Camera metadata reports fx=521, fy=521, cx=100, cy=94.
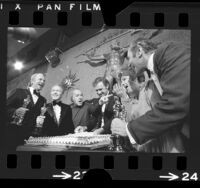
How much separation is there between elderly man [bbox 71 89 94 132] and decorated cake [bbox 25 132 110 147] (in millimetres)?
84

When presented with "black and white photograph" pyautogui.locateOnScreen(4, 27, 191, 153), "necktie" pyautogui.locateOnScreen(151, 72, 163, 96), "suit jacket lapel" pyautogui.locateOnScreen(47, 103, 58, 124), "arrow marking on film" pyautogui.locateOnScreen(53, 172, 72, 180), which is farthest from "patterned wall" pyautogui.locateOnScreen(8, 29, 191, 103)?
Result: "arrow marking on film" pyautogui.locateOnScreen(53, 172, 72, 180)

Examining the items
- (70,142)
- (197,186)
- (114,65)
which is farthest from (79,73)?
(197,186)

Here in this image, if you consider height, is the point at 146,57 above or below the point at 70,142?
above

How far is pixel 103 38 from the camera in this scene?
12.3 feet

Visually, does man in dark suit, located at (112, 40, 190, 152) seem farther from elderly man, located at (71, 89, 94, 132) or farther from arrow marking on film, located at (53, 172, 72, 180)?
arrow marking on film, located at (53, 172, 72, 180)

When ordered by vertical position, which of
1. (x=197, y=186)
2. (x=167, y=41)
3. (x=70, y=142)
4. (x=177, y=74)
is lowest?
(x=197, y=186)

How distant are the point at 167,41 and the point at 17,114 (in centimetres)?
120

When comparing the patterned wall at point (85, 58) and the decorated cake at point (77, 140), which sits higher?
the patterned wall at point (85, 58)

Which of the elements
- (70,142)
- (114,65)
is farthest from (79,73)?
(70,142)

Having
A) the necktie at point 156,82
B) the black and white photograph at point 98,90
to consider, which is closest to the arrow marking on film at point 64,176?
the black and white photograph at point 98,90

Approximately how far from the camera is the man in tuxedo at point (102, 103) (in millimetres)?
3752

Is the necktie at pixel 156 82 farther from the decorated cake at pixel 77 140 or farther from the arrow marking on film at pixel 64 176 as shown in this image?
the arrow marking on film at pixel 64 176

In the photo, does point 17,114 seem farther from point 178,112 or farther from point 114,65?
point 178,112

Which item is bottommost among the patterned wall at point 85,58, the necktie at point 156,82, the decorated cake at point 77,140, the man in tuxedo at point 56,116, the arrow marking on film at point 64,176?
the arrow marking on film at point 64,176
